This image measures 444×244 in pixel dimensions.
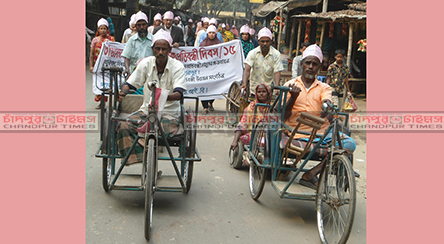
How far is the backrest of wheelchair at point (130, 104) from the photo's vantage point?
16.2 feet

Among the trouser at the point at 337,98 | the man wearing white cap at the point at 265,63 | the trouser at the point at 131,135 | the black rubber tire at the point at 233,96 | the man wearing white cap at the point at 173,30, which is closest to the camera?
the trouser at the point at 131,135

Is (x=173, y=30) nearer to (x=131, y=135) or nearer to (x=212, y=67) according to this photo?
(x=212, y=67)

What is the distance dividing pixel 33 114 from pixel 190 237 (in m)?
2.53

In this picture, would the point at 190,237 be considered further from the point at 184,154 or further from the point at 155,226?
the point at 184,154

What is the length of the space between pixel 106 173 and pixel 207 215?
1163 mm

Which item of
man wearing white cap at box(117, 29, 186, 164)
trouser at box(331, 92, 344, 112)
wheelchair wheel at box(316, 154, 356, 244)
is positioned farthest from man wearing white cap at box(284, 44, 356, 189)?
trouser at box(331, 92, 344, 112)

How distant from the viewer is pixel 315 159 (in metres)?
4.39

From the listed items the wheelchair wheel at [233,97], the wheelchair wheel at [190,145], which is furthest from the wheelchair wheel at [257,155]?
the wheelchair wheel at [233,97]

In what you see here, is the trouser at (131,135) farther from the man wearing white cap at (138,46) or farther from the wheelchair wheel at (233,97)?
the wheelchair wheel at (233,97)

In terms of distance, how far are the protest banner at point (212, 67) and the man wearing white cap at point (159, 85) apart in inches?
188

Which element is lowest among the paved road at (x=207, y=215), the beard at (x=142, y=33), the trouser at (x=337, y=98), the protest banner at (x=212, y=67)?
the paved road at (x=207, y=215)

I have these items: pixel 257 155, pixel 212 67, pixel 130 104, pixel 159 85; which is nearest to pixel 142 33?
pixel 130 104

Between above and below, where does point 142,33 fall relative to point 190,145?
above

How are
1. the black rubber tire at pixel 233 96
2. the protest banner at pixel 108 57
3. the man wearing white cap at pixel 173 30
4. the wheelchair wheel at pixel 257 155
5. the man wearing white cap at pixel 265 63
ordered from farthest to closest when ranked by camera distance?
the man wearing white cap at pixel 173 30, the black rubber tire at pixel 233 96, the protest banner at pixel 108 57, the man wearing white cap at pixel 265 63, the wheelchair wheel at pixel 257 155
